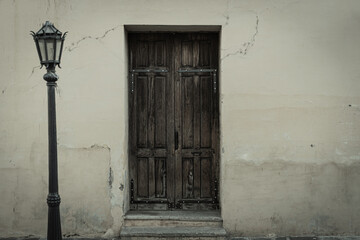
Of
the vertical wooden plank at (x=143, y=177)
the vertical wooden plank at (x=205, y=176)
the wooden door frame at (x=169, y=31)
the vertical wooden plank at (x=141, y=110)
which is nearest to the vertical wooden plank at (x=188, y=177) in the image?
the vertical wooden plank at (x=205, y=176)

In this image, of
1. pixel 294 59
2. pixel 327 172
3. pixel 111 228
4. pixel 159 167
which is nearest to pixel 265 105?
pixel 294 59

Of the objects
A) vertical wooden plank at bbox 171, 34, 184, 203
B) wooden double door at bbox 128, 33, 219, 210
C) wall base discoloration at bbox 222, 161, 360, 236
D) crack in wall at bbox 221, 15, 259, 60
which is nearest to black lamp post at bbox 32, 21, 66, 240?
wooden double door at bbox 128, 33, 219, 210

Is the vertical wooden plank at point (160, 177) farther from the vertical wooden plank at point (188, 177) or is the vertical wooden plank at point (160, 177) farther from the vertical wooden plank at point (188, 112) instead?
the vertical wooden plank at point (188, 112)

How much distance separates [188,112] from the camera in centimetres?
702

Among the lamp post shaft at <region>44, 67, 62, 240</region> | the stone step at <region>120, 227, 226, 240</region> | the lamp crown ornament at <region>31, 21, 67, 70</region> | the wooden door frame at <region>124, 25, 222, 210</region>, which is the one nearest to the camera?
the lamp crown ornament at <region>31, 21, 67, 70</region>

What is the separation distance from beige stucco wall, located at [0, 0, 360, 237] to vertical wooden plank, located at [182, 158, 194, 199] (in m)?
0.62

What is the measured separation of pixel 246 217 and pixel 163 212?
4.03 feet

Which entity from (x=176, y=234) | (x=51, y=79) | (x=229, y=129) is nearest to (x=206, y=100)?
(x=229, y=129)

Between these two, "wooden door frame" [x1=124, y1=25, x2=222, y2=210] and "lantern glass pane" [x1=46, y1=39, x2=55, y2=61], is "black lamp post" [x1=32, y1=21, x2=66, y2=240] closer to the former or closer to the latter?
"lantern glass pane" [x1=46, y1=39, x2=55, y2=61]

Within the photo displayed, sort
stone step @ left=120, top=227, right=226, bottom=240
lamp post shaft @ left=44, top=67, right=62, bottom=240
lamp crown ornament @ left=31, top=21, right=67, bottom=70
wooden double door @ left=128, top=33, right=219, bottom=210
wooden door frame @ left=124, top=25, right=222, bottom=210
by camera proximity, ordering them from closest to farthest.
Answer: lamp crown ornament @ left=31, top=21, right=67, bottom=70 < lamp post shaft @ left=44, top=67, right=62, bottom=240 < stone step @ left=120, top=227, right=226, bottom=240 < wooden door frame @ left=124, top=25, right=222, bottom=210 < wooden double door @ left=128, top=33, right=219, bottom=210

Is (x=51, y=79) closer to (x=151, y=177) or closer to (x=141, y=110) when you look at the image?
(x=141, y=110)

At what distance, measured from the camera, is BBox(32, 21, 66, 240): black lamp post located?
4.93m

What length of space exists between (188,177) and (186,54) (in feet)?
6.13

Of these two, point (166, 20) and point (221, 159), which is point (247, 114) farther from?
point (166, 20)
